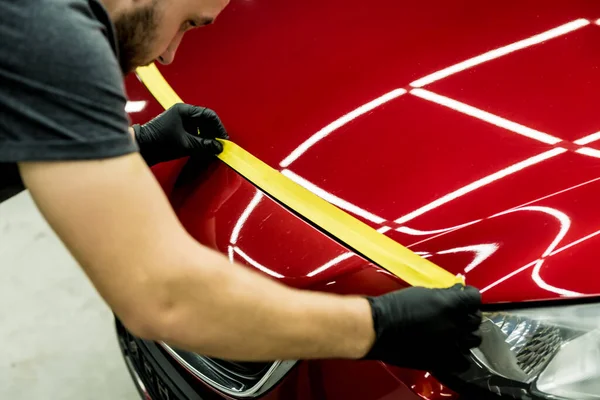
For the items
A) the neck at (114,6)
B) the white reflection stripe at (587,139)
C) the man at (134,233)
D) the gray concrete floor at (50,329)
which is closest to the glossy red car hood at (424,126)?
the white reflection stripe at (587,139)

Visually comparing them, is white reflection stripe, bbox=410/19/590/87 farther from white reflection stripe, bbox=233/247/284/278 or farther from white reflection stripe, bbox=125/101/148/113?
white reflection stripe, bbox=125/101/148/113

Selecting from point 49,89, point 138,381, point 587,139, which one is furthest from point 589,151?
point 138,381

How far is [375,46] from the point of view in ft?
4.56

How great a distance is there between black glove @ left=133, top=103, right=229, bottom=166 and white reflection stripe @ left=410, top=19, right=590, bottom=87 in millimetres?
418

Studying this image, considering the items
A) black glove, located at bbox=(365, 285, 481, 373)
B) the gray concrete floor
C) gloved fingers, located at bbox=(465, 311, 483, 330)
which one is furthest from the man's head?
the gray concrete floor

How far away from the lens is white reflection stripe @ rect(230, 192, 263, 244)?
46.2 inches

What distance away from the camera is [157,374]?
4.51ft

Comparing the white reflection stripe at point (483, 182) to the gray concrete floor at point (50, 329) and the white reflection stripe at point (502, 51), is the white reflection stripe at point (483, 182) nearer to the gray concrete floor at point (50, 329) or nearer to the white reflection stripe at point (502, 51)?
the white reflection stripe at point (502, 51)

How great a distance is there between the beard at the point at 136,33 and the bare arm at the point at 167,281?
0.92ft

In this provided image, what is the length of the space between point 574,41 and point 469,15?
23 centimetres

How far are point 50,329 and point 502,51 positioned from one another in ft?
5.40

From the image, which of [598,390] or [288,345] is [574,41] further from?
[288,345]

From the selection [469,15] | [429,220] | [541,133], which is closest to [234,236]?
[429,220]

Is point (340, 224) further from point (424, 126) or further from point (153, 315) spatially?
point (153, 315)
